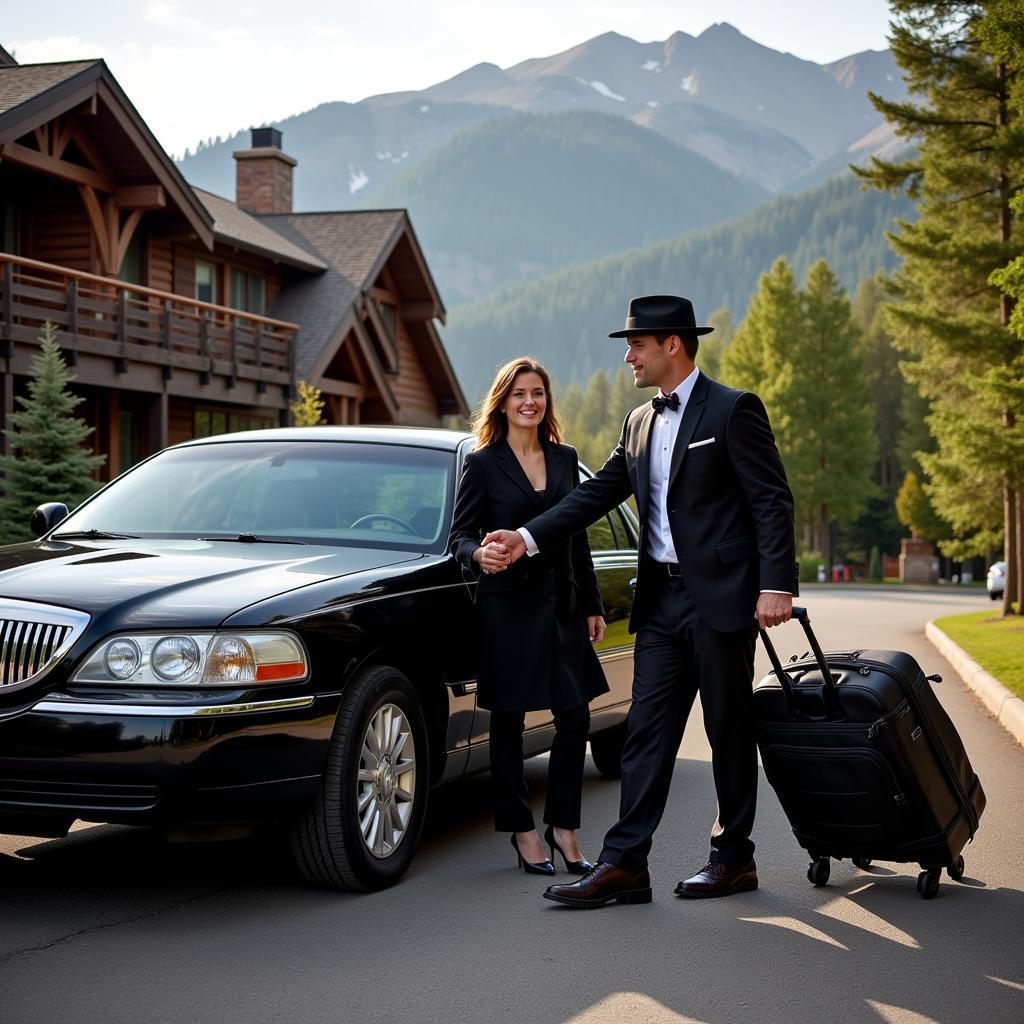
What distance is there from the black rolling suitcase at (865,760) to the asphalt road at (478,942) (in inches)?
9.5

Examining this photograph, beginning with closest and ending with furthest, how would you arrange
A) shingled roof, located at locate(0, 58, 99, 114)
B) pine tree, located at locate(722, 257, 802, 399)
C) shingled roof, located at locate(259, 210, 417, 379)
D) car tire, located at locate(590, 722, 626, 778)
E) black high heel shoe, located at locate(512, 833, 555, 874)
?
black high heel shoe, located at locate(512, 833, 555, 874)
car tire, located at locate(590, 722, 626, 778)
shingled roof, located at locate(0, 58, 99, 114)
shingled roof, located at locate(259, 210, 417, 379)
pine tree, located at locate(722, 257, 802, 399)

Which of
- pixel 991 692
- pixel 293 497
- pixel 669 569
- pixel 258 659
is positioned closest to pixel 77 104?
pixel 991 692

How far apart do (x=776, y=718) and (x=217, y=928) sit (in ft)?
6.82

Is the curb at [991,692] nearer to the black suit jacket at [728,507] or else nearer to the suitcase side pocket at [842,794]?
the suitcase side pocket at [842,794]

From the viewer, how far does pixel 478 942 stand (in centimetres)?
487

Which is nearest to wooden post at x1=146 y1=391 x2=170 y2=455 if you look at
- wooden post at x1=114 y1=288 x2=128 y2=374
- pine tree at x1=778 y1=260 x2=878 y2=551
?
wooden post at x1=114 y1=288 x2=128 y2=374

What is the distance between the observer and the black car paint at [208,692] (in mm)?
4766

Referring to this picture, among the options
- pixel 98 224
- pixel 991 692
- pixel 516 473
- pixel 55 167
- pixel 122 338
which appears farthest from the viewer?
pixel 98 224

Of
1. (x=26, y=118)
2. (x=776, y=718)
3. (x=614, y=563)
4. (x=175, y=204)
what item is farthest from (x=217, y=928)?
(x=175, y=204)

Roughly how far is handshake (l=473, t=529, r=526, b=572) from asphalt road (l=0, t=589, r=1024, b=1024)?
3.97ft

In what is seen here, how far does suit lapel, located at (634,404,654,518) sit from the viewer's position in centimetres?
560

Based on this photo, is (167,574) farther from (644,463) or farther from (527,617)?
(644,463)

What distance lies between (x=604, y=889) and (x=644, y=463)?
5.08 ft

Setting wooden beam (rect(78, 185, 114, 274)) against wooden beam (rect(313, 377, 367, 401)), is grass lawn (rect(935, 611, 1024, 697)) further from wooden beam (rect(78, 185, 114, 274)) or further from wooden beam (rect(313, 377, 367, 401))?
wooden beam (rect(78, 185, 114, 274))
